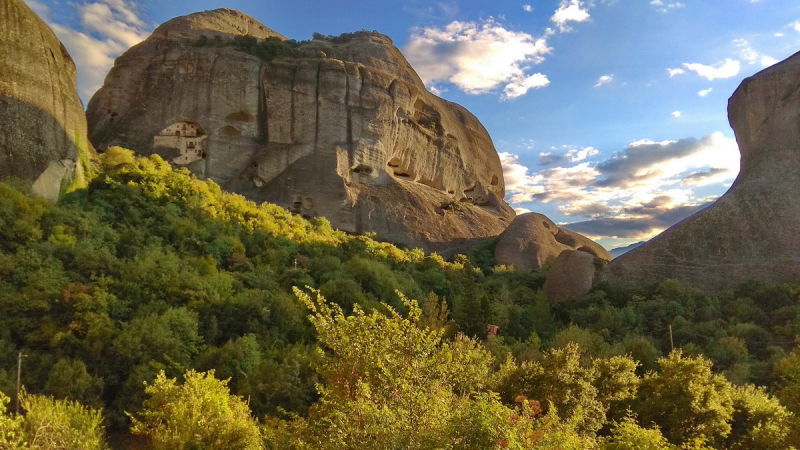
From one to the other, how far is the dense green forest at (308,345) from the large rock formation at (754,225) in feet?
6.15

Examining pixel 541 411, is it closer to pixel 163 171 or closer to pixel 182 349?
pixel 182 349

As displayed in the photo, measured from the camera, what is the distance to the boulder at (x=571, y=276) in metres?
25.3

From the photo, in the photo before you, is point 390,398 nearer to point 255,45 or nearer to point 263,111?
point 263,111

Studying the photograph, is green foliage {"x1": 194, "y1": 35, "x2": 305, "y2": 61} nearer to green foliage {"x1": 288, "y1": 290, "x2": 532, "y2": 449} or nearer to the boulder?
the boulder

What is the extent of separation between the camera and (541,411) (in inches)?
427

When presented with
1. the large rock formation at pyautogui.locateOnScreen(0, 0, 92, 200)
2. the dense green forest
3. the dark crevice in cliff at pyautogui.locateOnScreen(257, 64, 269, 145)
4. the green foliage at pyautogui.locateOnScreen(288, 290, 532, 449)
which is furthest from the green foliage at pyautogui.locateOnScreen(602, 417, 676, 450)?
the dark crevice in cliff at pyautogui.locateOnScreen(257, 64, 269, 145)

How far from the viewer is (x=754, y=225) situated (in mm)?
25031

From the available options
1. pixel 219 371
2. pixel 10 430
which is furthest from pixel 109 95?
pixel 10 430

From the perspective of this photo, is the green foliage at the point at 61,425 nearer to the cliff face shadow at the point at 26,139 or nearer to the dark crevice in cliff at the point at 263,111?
the cliff face shadow at the point at 26,139

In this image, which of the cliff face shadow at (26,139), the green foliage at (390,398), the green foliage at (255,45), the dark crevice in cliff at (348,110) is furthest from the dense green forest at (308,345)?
the green foliage at (255,45)

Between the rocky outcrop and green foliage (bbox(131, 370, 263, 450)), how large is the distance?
2626cm

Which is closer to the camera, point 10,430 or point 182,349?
point 10,430

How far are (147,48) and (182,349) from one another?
2682 centimetres

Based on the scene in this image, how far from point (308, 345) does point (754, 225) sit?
2311 cm
